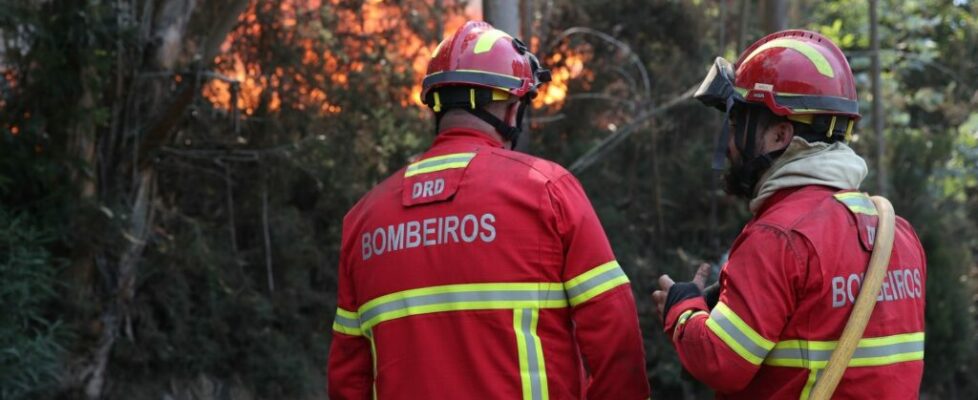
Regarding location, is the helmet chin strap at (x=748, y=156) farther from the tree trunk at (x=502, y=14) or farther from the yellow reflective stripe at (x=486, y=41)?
the tree trunk at (x=502, y=14)

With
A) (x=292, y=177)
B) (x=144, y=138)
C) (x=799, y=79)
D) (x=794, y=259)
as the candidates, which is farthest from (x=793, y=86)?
(x=292, y=177)

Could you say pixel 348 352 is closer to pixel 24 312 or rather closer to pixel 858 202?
pixel 858 202

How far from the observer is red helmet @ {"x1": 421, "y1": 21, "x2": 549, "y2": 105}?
3.35 meters

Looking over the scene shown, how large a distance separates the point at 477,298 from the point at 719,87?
3.17 ft

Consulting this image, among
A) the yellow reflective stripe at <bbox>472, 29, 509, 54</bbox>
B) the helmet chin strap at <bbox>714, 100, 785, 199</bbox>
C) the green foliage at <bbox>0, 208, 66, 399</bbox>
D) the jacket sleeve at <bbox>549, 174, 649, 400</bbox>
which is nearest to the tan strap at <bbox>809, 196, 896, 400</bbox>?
the helmet chin strap at <bbox>714, 100, 785, 199</bbox>

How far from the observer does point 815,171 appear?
3061mm

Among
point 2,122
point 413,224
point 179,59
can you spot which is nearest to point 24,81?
point 2,122

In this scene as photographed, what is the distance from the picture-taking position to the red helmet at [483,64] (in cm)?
335

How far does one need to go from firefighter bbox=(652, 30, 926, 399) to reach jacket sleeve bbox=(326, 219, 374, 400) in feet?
3.18

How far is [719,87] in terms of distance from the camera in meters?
3.23

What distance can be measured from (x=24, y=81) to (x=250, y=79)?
2.33 metres

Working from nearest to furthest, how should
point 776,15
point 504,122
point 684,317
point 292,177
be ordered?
1. point 684,317
2. point 504,122
3. point 292,177
4. point 776,15

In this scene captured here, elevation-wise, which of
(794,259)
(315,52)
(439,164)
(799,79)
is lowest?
(794,259)

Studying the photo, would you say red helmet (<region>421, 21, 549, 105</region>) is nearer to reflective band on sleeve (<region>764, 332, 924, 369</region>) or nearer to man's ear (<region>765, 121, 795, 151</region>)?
man's ear (<region>765, 121, 795, 151</region>)
